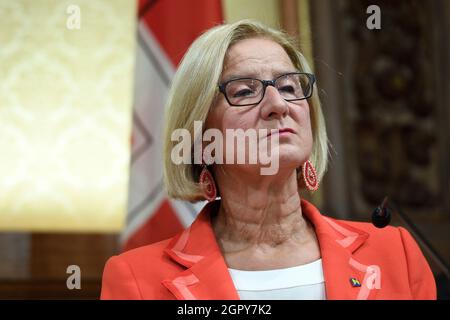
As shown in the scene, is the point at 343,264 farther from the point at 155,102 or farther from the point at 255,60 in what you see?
the point at 155,102

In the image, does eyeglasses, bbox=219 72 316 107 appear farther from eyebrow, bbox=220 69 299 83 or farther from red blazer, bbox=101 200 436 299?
red blazer, bbox=101 200 436 299

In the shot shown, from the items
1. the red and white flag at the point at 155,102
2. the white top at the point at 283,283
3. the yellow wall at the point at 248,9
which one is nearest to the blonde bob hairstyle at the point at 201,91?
the white top at the point at 283,283

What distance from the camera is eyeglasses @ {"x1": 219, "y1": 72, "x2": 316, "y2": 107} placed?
59.2 inches

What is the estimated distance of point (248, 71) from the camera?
1531 millimetres

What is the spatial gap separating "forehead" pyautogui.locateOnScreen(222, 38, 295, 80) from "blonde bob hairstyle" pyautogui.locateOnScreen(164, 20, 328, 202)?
2 cm

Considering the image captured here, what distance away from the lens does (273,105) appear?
4.78 ft

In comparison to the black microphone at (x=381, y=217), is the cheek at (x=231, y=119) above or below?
above

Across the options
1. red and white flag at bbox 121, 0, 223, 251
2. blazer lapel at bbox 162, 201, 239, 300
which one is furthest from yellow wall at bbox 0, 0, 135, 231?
blazer lapel at bbox 162, 201, 239, 300

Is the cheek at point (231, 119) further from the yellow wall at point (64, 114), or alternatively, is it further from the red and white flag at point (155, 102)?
the yellow wall at point (64, 114)

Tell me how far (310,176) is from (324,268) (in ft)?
0.87

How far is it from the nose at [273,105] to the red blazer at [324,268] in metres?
0.30

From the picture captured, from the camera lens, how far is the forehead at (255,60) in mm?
1537
